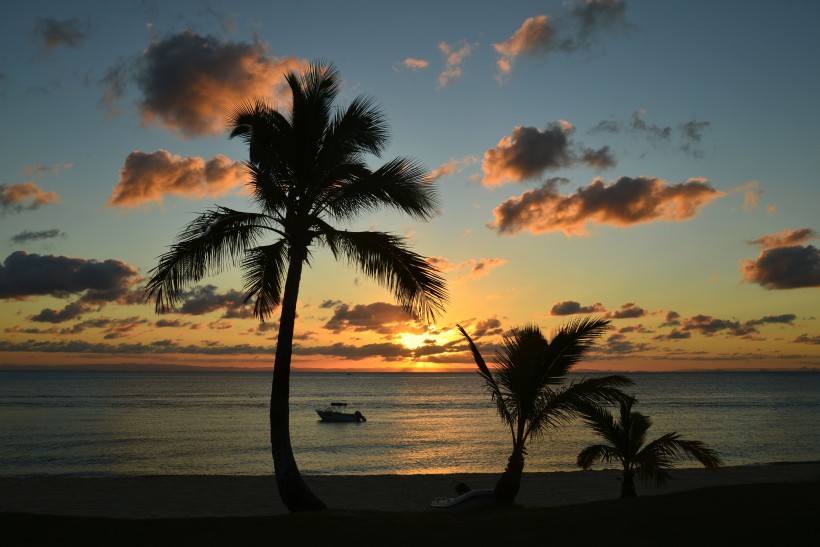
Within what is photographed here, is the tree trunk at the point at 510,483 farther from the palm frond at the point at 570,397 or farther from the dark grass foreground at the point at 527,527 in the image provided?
the dark grass foreground at the point at 527,527

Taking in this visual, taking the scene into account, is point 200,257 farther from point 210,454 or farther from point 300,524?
point 210,454

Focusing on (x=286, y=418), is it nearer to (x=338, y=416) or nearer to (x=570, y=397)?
(x=570, y=397)

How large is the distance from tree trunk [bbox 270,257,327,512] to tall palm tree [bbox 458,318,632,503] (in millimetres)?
4060

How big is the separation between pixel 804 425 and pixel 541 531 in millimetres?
75535

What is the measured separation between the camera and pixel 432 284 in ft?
45.2

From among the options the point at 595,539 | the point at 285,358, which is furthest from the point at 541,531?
the point at 285,358

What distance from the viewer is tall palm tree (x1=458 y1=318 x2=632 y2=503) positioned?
603 inches

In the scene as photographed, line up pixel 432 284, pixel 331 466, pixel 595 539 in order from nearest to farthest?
pixel 595 539
pixel 432 284
pixel 331 466

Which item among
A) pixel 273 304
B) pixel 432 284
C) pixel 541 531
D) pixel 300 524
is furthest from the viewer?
pixel 273 304

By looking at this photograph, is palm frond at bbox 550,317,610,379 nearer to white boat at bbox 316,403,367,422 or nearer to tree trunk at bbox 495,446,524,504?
tree trunk at bbox 495,446,524,504

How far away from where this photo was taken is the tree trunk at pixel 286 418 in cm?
1346

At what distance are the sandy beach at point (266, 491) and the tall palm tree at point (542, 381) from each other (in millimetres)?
8136

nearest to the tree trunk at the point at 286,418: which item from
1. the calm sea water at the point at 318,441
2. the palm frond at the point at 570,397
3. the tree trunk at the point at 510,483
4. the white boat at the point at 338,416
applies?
the tree trunk at the point at 510,483

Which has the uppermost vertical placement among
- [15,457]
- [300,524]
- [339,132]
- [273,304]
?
[339,132]
